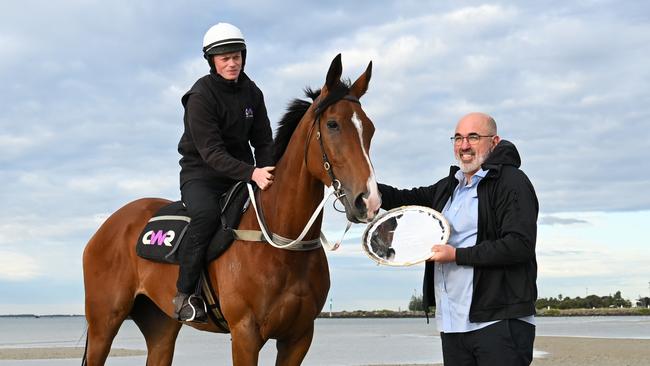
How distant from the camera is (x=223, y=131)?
20.9 feet

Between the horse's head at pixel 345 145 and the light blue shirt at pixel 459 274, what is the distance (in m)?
0.49

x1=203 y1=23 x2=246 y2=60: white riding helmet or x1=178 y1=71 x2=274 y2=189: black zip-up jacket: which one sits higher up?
x1=203 y1=23 x2=246 y2=60: white riding helmet

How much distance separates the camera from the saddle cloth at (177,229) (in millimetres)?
5965

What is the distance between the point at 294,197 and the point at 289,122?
2.00 feet

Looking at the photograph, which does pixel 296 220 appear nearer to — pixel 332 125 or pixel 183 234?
pixel 332 125

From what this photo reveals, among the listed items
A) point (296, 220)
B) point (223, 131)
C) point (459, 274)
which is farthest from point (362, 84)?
point (459, 274)

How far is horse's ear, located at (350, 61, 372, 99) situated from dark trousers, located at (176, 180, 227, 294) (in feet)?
4.85

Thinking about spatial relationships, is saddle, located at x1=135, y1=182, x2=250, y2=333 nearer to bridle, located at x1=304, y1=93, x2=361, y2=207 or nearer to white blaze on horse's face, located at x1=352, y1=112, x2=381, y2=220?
bridle, located at x1=304, y1=93, x2=361, y2=207

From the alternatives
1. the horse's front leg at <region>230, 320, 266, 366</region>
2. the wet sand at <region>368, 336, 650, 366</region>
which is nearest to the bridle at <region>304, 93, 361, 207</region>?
the horse's front leg at <region>230, 320, 266, 366</region>

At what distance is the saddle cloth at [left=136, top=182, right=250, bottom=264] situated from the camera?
5.96m

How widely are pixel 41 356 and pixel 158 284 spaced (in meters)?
19.1

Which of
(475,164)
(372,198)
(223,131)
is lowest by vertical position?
(372,198)

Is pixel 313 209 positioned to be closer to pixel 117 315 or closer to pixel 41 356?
pixel 117 315

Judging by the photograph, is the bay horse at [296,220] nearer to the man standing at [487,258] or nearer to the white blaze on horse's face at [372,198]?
the white blaze on horse's face at [372,198]
